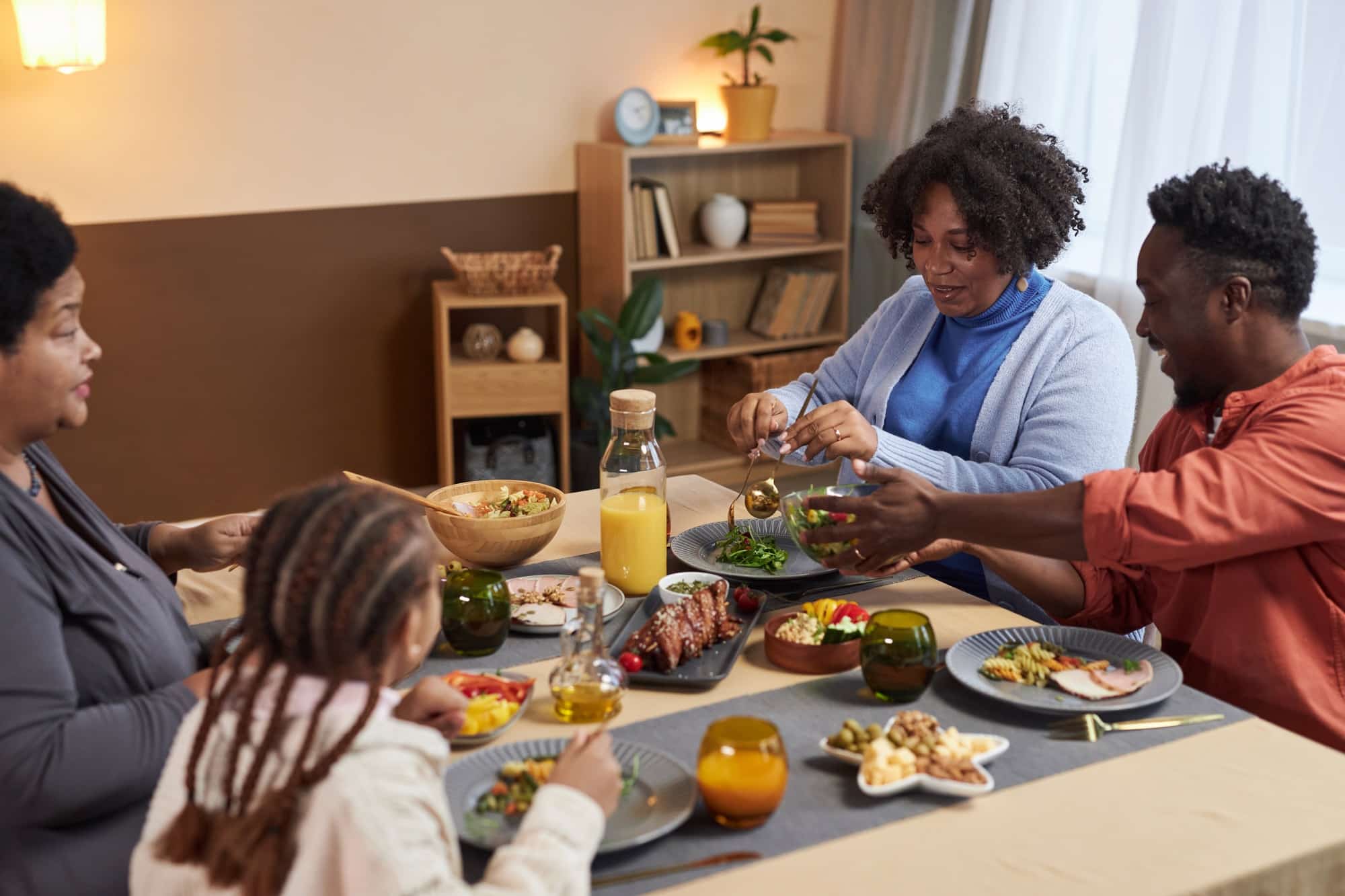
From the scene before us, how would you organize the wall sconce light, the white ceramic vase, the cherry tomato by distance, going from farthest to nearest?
1. the white ceramic vase
2. the wall sconce light
3. the cherry tomato

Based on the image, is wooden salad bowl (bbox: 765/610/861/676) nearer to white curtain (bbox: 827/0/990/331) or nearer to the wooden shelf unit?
the wooden shelf unit

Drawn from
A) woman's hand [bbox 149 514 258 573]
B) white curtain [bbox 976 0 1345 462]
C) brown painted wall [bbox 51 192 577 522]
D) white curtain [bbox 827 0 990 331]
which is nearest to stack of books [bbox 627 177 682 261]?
brown painted wall [bbox 51 192 577 522]

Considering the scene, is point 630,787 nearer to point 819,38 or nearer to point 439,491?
point 439,491

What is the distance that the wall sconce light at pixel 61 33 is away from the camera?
337cm

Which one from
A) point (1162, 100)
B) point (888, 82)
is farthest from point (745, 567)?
point (888, 82)

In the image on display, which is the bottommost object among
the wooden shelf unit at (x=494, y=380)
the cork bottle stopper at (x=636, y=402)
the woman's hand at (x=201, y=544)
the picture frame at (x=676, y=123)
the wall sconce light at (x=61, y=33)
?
the wooden shelf unit at (x=494, y=380)

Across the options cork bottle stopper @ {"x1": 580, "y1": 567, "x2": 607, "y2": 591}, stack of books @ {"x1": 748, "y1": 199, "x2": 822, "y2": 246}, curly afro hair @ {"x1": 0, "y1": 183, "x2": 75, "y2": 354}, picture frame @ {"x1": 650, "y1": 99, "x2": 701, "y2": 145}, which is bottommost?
cork bottle stopper @ {"x1": 580, "y1": 567, "x2": 607, "y2": 591}

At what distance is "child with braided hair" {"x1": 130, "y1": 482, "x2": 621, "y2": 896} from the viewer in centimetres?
99

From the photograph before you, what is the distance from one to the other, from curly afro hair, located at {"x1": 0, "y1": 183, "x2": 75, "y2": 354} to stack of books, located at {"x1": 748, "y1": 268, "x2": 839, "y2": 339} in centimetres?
338

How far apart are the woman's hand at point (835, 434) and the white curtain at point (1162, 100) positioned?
156cm

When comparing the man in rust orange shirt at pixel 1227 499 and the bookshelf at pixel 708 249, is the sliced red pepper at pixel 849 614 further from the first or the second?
the bookshelf at pixel 708 249

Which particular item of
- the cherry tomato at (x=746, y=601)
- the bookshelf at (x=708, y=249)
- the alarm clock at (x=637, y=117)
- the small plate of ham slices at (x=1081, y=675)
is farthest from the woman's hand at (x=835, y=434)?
the alarm clock at (x=637, y=117)

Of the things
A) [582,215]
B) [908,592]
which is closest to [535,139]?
[582,215]

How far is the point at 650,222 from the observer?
4211mm
